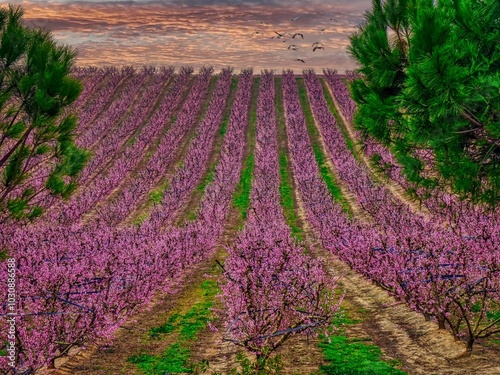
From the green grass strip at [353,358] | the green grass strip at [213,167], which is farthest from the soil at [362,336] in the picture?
the green grass strip at [213,167]

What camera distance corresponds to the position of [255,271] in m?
10.2

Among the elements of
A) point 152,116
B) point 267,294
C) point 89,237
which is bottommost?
point 152,116

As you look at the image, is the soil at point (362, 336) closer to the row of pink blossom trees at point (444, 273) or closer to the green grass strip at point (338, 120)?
the row of pink blossom trees at point (444, 273)

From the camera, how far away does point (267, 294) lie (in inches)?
397

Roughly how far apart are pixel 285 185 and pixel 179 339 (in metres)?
20.2

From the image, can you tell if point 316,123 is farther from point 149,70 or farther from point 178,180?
point 149,70

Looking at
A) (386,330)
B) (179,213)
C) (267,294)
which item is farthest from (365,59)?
(179,213)

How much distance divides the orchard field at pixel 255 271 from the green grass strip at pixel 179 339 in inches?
2.2

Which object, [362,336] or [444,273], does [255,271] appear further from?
[444,273]

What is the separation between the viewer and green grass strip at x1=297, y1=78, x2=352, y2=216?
95.9 ft

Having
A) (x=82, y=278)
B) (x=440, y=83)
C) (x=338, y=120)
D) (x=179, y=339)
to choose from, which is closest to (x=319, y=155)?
(x=338, y=120)

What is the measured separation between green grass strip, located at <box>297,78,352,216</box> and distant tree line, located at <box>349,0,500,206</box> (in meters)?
16.1

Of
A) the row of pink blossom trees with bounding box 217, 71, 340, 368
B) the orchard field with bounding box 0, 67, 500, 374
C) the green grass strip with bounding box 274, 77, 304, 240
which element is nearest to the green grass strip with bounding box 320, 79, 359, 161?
the orchard field with bounding box 0, 67, 500, 374

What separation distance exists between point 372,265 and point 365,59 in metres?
6.78
